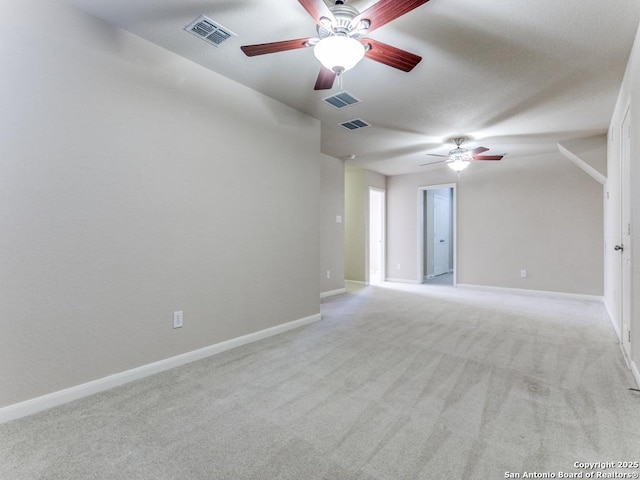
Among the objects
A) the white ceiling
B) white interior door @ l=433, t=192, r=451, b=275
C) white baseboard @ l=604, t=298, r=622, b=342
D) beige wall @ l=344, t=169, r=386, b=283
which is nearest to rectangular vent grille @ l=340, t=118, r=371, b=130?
the white ceiling

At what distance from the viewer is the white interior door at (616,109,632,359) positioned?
8.61 feet

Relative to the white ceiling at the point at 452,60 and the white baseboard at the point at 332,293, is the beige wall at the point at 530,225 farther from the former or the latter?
the white baseboard at the point at 332,293

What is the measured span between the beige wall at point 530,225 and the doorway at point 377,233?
2.88 feet

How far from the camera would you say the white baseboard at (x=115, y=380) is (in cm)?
190

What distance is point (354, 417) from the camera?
1.90m

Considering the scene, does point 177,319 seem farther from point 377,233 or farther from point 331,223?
point 377,233

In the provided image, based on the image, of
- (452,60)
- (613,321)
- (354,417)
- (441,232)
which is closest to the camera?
(354,417)

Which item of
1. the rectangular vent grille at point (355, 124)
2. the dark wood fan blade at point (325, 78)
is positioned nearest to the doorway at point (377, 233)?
the rectangular vent grille at point (355, 124)

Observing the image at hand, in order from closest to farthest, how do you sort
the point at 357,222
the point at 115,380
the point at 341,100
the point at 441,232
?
the point at 115,380, the point at 341,100, the point at 357,222, the point at 441,232

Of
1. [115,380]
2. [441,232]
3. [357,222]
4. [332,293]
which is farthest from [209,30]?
[441,232]

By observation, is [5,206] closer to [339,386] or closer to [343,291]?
[339,386]

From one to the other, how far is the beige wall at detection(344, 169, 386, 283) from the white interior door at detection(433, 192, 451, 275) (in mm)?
1998

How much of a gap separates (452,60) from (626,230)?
206 centimetres

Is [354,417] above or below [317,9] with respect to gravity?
below
